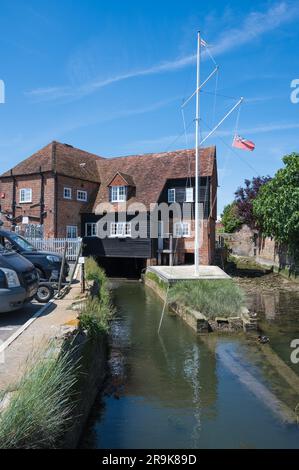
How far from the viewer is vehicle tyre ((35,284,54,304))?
1161cm

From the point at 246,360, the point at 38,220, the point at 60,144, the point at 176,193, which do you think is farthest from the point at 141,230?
the point at 246,360

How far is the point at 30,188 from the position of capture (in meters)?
32.0

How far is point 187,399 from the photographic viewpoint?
871cm

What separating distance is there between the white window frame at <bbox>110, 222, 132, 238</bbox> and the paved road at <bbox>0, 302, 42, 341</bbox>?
66.4 feet

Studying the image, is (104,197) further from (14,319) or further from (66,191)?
(14,319)

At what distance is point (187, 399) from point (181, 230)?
23.2m

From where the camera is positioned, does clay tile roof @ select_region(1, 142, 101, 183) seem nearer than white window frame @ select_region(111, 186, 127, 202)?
Yes

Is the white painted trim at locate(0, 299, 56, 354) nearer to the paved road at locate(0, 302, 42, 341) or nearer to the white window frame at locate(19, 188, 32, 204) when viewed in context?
the paved road at locate(0, 302, 42, 341)

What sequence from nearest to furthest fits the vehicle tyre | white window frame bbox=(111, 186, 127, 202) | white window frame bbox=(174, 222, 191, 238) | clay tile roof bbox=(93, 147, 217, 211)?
the vehicle tyre, white window frame bbox=(174, 222, 191, 238), clay tile roof bbox=(93, 147, 217, 211), white window frame bbox=(111, 186, 127, 202)

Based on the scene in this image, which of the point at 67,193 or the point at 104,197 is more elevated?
the point at 67,193

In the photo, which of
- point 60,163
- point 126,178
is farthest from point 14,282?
point 60,163

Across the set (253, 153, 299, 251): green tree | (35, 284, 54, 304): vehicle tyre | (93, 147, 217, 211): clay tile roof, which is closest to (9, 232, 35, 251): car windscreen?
(35, 284, 54, 304): vehicle tyre

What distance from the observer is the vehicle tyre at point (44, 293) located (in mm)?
11609

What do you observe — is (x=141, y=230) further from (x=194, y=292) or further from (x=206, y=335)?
(x=206, y=335)
